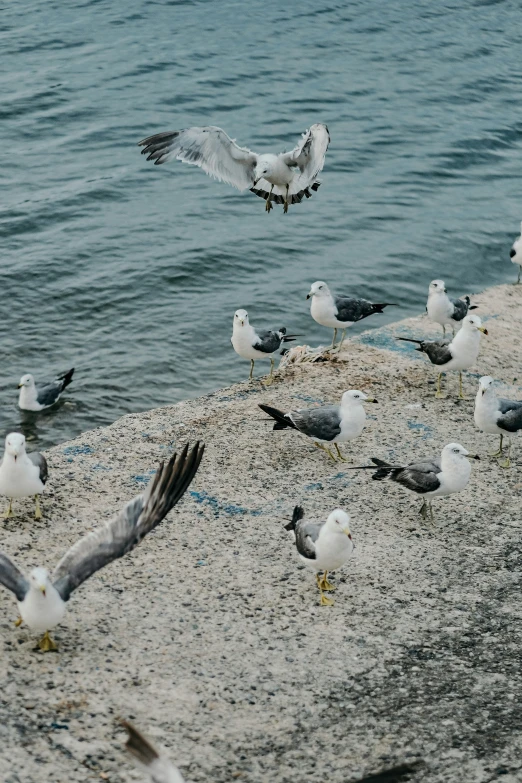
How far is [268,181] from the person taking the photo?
38.0 feet

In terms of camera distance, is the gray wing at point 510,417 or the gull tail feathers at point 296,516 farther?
the gray wing at point 510,417

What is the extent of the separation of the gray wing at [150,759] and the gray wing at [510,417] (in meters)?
5.07

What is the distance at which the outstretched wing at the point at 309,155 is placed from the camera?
34.2 feet

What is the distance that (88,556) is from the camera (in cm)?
627

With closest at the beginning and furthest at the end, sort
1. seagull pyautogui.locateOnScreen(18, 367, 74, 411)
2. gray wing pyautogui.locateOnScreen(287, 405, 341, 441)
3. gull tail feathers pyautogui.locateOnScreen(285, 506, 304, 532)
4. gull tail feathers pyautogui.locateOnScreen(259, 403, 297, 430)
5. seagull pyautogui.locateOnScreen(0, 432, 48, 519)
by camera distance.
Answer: gull tail feathers pyautogui.locateOnScreen(285, 506, 304, 532), seagull pyautogui.locateOnScreen(0, 432, 48, 519), gray wing pyautogui.locateOnScreen(287, 405, 341, 441), gull tail feathers pyautogui.locateOnScreen(259, 403, 297, 430), seagull pyautogui.locateOnScreen(18, 367, 74, 411)

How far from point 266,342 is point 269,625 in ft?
14.5

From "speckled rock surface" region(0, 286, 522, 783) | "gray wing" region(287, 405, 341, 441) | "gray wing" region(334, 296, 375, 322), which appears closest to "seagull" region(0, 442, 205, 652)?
"speckled rock surface" region(0, 286, 522, 783)

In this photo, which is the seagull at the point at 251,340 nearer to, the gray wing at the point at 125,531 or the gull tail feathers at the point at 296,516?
the gull tail feathers at the point at 296,516

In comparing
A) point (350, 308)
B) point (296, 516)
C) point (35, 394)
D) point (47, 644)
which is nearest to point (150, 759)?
point (47, 644)

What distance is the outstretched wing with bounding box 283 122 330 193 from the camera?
1044 centimetres

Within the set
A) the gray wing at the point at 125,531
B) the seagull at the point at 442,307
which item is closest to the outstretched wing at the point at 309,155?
the seagull at the point at 442,307

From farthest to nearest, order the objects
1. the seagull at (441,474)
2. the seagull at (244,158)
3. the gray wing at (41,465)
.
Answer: the seagull at (244,158)
the gray wing at (41,465)
the seagull at (441,474)

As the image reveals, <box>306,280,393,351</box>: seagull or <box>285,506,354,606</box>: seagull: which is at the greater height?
<box>285,506,354,606</box>: seagull

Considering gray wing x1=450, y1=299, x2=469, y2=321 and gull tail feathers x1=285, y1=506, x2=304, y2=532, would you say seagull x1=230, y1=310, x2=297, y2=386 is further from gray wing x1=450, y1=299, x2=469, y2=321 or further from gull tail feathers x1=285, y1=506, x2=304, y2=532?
gull tail feathers x1=285, y1=506, x2=304, y2=532
